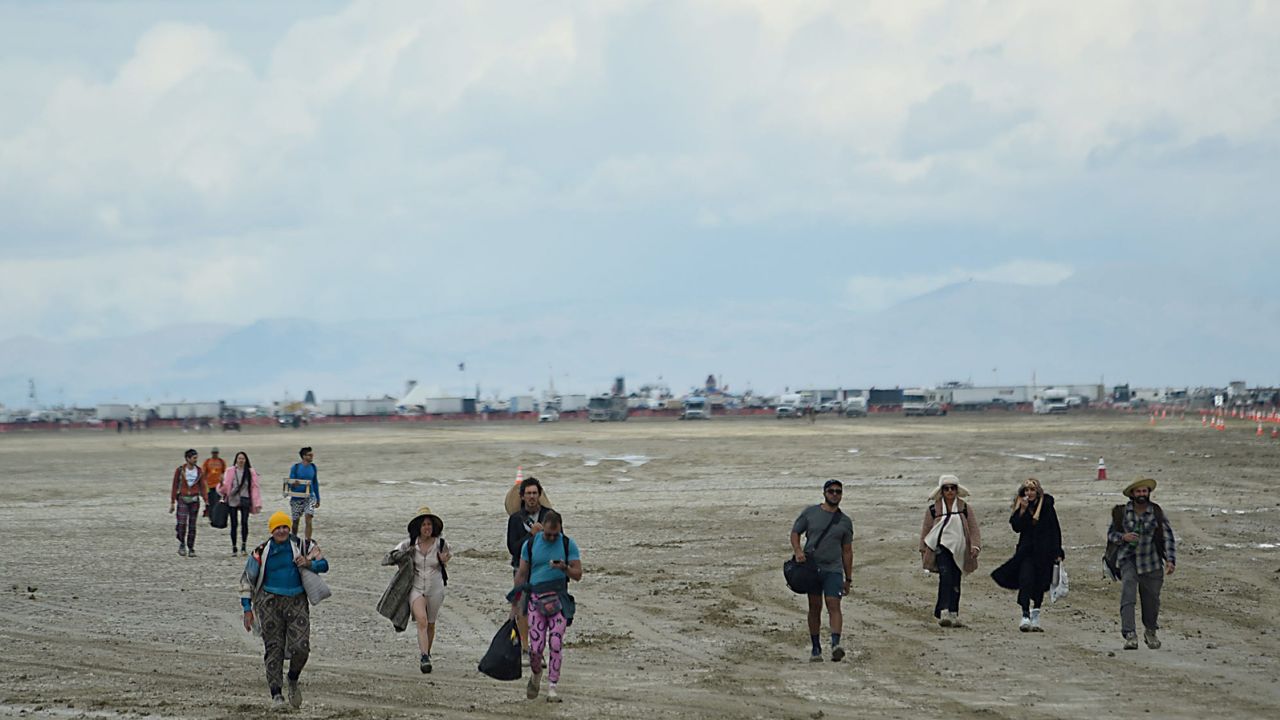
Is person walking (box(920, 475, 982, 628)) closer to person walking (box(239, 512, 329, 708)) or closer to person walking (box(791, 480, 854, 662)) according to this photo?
person walking (box(791, 480, 854, 662))

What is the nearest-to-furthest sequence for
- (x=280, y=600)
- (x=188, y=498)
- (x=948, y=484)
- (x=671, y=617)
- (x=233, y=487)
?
(x=280, y=600) < (x=948, y=484) < (x=671, y=617) < (x=188, y=498) < (x=233, y=487)

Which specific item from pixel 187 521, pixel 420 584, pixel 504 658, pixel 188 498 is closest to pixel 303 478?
pixel 188 498

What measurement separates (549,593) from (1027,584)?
555cm

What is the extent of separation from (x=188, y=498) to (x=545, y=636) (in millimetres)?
12257

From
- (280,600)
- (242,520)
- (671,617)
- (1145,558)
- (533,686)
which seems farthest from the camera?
(242,520)

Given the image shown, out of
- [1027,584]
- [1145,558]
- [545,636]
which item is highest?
[1145,558]

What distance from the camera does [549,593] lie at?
13.0m

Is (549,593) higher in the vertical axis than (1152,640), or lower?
higher

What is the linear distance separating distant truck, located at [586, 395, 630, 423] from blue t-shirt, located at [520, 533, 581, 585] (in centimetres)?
10570

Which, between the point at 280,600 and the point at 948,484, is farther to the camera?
the point at 948,484

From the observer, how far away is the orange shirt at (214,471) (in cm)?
2523

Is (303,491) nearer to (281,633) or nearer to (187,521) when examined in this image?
(187,521)

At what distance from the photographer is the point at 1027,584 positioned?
629 inches

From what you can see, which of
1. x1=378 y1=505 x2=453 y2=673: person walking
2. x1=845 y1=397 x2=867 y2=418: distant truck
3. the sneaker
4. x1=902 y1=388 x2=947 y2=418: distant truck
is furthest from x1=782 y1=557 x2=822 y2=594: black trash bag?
x1=845 y1=397 x2=867 y2=418: distant truck
